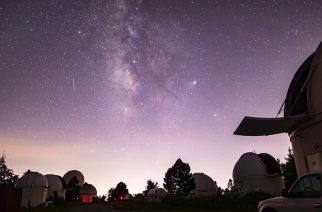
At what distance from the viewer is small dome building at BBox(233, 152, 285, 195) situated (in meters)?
34.5

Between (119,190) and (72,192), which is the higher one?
(119,190)

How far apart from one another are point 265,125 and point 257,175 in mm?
19606

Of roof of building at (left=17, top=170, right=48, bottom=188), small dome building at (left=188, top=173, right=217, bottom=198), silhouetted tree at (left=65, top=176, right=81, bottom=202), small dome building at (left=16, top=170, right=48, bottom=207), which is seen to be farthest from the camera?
silhouetted tree at (left=65, top=176, right=81, bottom=202)

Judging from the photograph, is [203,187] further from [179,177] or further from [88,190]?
[88,190]

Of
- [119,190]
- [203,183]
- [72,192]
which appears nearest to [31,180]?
[72,192]

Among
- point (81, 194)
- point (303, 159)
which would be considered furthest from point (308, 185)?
point (81, 194)

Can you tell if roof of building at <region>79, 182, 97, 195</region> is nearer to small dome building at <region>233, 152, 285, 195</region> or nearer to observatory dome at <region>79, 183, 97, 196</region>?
observatory dome at <region>79, 183, 97, 196</region>

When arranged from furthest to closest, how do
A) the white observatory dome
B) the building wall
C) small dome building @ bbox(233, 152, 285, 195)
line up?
1. the building wall
2. the white observatory dome
3. small dome building @ bbox(233, 152, 285, 195)

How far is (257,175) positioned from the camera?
34.8 meters

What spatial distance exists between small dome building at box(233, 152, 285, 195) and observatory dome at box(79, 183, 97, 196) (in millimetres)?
52850

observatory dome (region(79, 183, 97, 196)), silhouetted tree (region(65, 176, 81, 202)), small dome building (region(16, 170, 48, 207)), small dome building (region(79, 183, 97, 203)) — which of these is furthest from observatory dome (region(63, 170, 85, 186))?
small dome building (region(16, 170, 48, 207))

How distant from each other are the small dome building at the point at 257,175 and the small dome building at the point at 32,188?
28801 millimetres

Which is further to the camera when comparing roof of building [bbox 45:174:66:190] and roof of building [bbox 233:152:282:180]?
roof of building [bbox 45:174:66:190]

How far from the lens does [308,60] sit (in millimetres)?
19641
